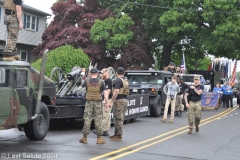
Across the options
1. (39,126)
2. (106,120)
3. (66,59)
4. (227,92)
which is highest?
(66,59)

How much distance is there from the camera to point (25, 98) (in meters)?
10.7

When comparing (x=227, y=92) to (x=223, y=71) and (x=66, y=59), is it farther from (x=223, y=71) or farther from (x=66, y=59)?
(x=223, y=71)

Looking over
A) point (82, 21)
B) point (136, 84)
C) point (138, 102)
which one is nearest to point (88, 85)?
point (138, 102)

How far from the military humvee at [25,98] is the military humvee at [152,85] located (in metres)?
7.70

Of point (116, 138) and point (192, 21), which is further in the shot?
point (192, 21)

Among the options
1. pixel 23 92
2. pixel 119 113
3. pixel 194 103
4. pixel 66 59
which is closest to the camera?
pixel 23 92

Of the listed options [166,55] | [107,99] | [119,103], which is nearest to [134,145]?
[119,103]

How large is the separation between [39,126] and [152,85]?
9333 millimetres

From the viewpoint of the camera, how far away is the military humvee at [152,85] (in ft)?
63.5

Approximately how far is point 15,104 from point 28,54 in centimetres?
2949

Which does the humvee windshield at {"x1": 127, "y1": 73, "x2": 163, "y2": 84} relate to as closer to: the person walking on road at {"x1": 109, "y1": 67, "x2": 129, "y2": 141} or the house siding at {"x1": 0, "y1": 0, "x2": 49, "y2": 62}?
the person walking on road at {"x1": 109, "y1": 67, "x2": 129, "y2": 141}

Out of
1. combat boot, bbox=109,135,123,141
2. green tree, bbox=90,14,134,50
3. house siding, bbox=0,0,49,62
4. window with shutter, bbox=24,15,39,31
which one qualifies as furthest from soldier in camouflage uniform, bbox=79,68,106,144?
window with shutter, bbox=24,15,39,31

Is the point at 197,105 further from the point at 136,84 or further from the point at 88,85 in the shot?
the point at 136,84

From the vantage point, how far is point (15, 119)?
10203mm
